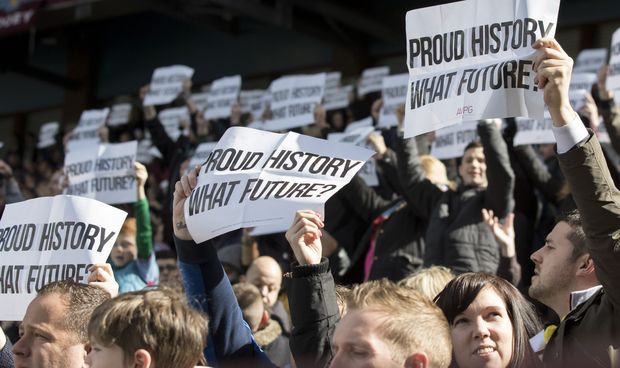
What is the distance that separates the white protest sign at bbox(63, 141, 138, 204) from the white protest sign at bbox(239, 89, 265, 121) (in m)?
3.12

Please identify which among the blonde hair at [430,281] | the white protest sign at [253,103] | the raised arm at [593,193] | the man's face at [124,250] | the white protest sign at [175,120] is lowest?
the blonde hair at [430,281]

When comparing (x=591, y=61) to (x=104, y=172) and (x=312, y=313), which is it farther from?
(x=312, y=313)

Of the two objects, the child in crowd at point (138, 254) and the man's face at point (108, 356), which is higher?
the child in crowd at point (138, 254)

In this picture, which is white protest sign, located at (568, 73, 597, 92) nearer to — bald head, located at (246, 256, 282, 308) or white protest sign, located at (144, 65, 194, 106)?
bald head, located at (246, 256, 282, 308)

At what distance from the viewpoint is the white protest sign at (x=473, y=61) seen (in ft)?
12.6

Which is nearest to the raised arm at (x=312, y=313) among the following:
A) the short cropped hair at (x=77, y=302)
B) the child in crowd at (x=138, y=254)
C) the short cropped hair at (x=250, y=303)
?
the short cropped hair at (x=77, y=302)

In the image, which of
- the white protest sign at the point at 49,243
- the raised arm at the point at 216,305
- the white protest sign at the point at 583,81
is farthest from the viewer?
the white protest sign at the point at 583,81

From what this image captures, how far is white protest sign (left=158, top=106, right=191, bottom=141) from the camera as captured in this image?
10734 millimetres

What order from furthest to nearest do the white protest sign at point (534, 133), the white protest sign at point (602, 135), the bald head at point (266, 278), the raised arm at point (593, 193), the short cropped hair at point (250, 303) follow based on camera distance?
the white protest sign at point (534, 133) → the white protest sign at point (602, 135) → the bald head at point (266, 278) → the short cropped hair at point (250, 303) → the raised arm at point (593, 193)

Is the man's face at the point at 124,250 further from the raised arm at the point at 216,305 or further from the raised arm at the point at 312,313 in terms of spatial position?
the raised arm at the point at 312,313

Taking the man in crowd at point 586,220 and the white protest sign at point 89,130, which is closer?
the man in crowd at point 586,220

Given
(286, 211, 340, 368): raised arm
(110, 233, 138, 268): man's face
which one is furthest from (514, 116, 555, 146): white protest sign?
(286, 211, 340, 368): raised arm

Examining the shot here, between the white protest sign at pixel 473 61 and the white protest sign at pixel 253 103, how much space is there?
605 centimetres

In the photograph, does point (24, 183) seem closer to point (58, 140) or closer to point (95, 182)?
point (58, 140)
